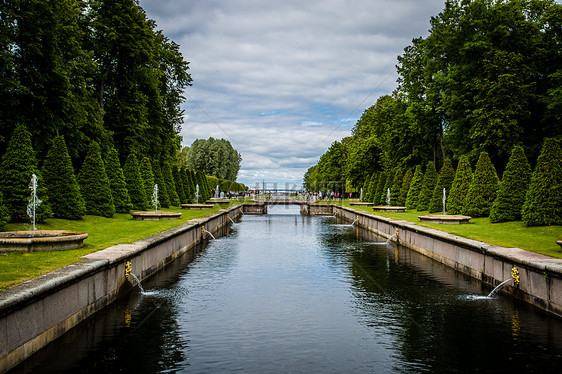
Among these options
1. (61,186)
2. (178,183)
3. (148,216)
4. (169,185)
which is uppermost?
(178,183)

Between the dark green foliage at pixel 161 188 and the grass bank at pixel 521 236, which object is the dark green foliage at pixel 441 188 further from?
the dark green foliage at pixel 161 188

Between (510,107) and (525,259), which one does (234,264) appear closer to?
(525,259)

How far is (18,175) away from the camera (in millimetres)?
17969

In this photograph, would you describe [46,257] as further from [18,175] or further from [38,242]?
[18,175]

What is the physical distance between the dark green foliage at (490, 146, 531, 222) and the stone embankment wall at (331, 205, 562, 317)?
16.7 ft

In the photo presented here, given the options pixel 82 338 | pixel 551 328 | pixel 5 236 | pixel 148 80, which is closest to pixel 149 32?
pixel 148 80

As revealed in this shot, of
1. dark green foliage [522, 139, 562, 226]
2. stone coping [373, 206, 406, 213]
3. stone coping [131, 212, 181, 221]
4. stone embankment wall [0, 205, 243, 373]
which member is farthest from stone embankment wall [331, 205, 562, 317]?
stone coping [373, 206, 406, 213]

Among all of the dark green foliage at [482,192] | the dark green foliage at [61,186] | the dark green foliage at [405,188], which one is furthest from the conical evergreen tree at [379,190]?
the dark green foliage at [61,186]

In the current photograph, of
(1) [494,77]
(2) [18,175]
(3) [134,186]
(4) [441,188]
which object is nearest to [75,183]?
(2) [18,175]

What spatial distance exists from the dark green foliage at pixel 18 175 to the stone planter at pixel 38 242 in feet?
18.1

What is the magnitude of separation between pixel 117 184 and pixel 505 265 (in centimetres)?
2339

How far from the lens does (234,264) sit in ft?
55.9

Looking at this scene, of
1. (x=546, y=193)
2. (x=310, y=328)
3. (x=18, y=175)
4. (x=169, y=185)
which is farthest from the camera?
(x=169, y=185)

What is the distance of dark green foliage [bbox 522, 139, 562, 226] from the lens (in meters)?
18.3
